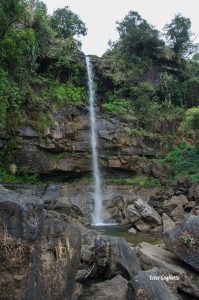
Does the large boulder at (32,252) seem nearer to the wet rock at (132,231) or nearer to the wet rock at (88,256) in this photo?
the wet rock at (88,256)

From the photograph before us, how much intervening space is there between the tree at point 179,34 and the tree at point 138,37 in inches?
56.7

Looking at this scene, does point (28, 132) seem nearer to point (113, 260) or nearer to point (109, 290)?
point (113, 260)

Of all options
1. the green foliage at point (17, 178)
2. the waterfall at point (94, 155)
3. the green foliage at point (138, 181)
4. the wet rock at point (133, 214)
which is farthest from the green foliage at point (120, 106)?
the wet rock at point (133, 214)

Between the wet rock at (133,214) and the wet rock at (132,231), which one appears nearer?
the wet rock at (132,231)

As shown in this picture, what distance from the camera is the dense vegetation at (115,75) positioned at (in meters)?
20.6

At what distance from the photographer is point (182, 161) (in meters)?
24.0

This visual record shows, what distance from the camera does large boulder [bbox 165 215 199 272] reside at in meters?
6.95

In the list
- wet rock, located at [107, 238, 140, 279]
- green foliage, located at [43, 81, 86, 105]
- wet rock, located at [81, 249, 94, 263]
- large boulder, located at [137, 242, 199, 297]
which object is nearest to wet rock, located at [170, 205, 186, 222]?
large boulder, located at [137, 242, 199, 297]

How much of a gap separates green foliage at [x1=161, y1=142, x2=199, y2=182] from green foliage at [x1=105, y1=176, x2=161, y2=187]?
1110 millimetres

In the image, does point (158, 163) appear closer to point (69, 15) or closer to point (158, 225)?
point (158, 225)

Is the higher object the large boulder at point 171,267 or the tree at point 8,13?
the tree at point 8,13

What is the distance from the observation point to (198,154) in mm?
24203

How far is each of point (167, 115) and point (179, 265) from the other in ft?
70.0

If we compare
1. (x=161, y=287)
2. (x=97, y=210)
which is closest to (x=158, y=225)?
(x=97, y=210)
